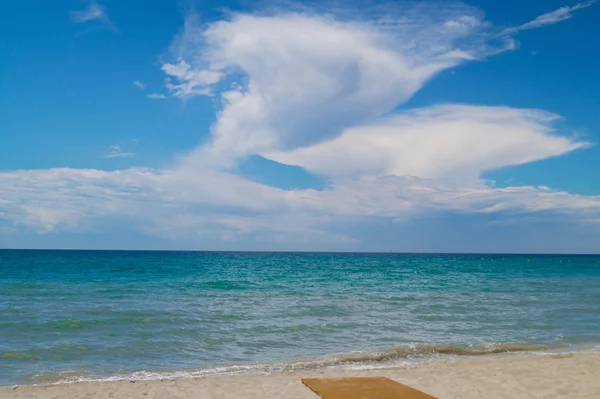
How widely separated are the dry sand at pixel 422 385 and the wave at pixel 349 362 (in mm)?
576

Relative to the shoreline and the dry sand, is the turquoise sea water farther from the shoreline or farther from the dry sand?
the dry sand

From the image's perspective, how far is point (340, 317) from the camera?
55.2 feet

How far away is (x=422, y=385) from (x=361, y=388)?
1302 millimetres

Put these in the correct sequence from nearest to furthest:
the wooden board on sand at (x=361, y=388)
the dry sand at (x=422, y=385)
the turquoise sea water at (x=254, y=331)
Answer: the wooden board on sand at (x=361, y=388) → the dry sand at (x=422, y=385) → the turquoise sea water at (x=254, y=331)

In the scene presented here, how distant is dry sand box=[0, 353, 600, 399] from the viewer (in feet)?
26.7

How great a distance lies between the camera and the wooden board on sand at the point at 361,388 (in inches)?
299

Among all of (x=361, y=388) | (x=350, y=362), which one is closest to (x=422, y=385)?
(x=361, y=388)

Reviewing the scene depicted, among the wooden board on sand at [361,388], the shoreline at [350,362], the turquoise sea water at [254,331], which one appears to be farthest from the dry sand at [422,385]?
the turquoise sea water at [254,331]

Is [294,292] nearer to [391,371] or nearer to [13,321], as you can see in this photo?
[13,321]

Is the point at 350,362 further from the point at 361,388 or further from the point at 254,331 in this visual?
the point at 254,331

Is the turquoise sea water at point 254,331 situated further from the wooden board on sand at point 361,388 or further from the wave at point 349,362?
the wooden board on sand at point 361,388

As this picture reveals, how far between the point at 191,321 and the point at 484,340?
356 inches

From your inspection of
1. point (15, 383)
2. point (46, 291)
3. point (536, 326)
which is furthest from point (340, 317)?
point (46, 291)

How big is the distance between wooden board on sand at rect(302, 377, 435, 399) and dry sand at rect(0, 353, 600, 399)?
10.3 inches
